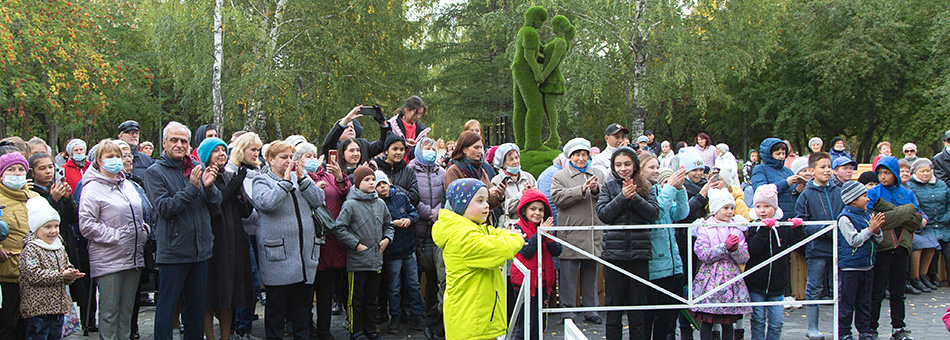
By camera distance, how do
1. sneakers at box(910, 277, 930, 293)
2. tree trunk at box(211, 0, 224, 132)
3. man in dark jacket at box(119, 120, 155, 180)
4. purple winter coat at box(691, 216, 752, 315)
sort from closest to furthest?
purple winter coat at box(691, 216, 752, 315) → man in dark jacket at box(119, 120, 155, 180) → sneakers at box(910, 277, 930, 293) → tree trunk at box(211, 0, 224, 132)

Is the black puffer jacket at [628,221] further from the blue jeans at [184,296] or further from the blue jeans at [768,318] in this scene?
the blue jeans at [184,296]

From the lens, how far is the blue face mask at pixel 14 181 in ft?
18.2

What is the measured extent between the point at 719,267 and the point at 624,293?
83cm

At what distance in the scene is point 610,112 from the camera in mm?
33344

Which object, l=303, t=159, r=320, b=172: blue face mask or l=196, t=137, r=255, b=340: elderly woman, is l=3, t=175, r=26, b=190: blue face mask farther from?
l=303, t=159, r=320, b=172: blue face mask

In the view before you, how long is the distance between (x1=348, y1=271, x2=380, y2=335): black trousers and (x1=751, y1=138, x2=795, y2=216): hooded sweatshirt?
4.58 metres

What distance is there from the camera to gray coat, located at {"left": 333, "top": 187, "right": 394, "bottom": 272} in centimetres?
638

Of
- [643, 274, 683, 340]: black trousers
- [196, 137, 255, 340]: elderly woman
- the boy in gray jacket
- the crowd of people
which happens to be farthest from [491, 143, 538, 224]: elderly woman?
[196, 137, 255, 340]: elderly woman

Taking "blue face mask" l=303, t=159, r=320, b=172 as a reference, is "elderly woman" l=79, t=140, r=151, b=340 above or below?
below

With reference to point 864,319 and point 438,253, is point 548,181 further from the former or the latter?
point 864,319

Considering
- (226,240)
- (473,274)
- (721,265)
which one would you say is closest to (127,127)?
(226,240)

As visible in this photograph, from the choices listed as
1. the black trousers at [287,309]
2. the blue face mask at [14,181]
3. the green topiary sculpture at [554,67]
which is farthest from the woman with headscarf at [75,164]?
the green topiary sculpture at [554,67]

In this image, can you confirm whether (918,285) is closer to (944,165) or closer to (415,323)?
(944,165)

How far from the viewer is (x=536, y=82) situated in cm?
1121
